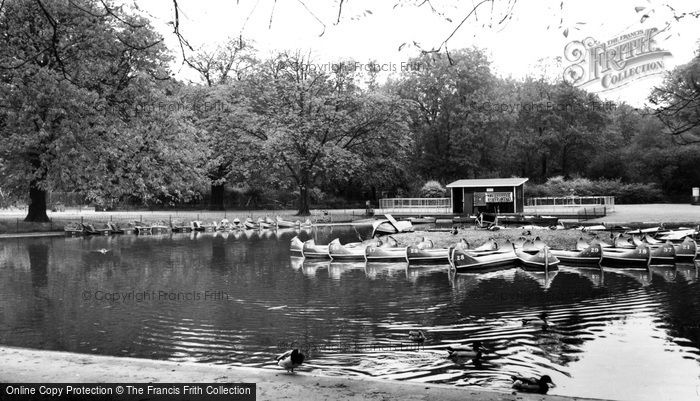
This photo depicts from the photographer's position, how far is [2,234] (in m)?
40.3

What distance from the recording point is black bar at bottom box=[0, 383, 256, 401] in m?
6.62

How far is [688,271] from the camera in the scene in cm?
2217

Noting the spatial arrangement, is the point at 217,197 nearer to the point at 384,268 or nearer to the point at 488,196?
the point at 488,196

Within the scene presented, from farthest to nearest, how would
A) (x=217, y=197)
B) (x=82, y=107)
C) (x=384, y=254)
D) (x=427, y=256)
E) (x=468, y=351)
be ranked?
1. (x=217, y=197)
2. (x=82, y=107)
3. (x=384, y=254)
4. (x=427, y=256)
5. (x=468, y=351)

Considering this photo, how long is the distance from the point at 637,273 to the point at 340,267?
457 inches

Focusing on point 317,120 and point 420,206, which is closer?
point 317,120

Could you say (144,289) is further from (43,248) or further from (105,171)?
(105,171)

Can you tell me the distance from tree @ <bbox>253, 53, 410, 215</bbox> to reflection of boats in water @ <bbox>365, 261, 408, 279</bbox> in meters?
34.2

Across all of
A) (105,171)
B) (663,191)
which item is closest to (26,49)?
(105,171)

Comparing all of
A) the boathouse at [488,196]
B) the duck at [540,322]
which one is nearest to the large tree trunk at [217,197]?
the boathouse at [488,196]

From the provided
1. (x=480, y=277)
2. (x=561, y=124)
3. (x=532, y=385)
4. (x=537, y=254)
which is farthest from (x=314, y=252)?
(x=561, y=124)

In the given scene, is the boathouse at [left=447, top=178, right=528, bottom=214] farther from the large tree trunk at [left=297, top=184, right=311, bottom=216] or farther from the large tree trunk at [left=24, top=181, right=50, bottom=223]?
the large tree trunk at [left=24, top=181, right=50, bottom=223]

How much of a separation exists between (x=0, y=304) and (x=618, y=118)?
3410 inches

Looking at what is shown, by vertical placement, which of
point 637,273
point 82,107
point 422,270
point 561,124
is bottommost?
point 637,273
